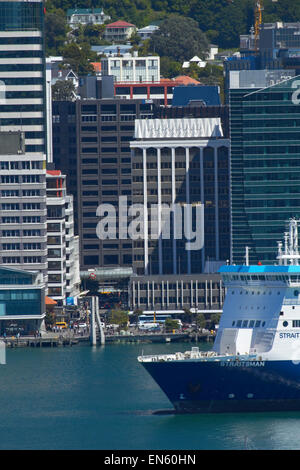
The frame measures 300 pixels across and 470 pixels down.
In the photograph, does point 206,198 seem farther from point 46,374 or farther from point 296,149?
point 46,374

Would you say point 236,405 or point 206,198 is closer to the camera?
point 236,405

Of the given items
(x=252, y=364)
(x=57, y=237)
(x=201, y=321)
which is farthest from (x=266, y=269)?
(x=57, y=237)

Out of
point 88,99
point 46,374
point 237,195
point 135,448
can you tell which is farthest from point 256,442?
point 88,99

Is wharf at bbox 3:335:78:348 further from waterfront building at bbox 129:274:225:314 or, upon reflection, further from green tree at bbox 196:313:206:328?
waterfront building at bbox 129:274:225:314

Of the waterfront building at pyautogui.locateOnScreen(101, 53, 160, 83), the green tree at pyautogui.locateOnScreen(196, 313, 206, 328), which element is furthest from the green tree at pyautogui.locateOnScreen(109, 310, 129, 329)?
the waterfront building at pyautogui.locateOnScreen(101, 53, 160, 83)

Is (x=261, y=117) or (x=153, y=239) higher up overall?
(x=261, y=117)

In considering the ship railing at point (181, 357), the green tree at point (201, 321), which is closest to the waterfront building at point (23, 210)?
the green tree at point (201, 321)
